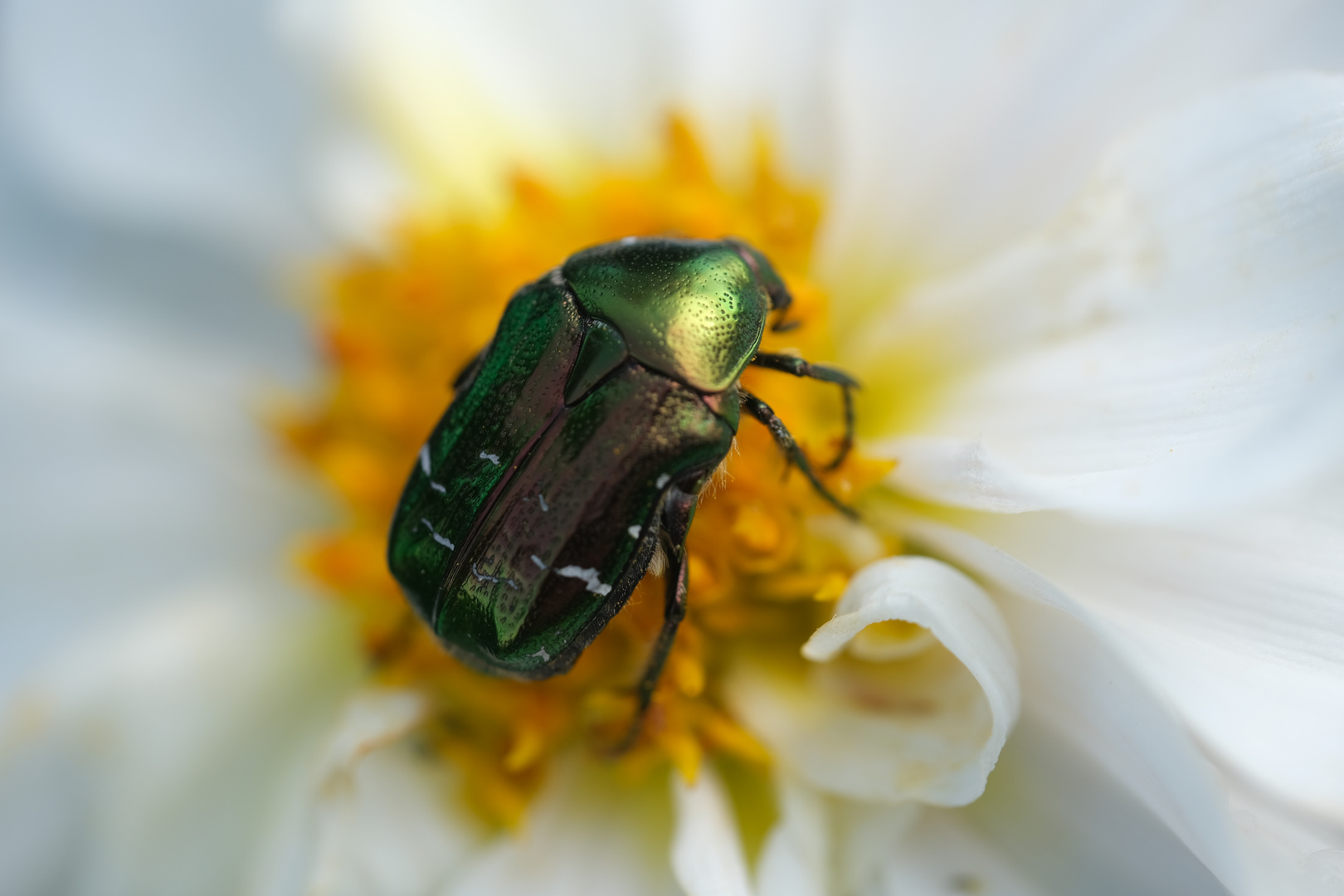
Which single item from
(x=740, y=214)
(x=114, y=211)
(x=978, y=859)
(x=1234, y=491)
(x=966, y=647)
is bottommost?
(x=978, y=859)

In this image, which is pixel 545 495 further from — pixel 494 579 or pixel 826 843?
pixel 826 843

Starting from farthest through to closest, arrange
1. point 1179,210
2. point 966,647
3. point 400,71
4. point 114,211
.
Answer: point 114,211, point 400,71, point 1179,210, point 966,647

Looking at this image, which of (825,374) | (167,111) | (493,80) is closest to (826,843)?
(825,374)

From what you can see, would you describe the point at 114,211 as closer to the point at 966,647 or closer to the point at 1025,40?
the point at 1025,40

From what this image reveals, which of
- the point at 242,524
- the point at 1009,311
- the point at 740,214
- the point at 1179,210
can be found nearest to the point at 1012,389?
the point at 1009,311

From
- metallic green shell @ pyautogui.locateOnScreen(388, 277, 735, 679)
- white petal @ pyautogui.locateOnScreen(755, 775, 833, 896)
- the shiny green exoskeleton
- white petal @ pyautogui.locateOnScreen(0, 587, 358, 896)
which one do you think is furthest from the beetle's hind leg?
white petal @ pyautogui.locateOnScreen(0, 587, 358, 896)

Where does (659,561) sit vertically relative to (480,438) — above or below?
below
